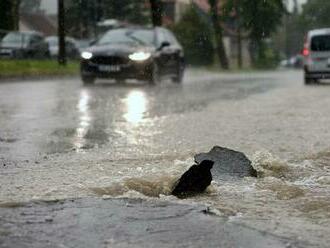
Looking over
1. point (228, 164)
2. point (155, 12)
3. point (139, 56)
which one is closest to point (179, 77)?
point (139, 56)

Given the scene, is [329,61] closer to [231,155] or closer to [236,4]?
[231,155]

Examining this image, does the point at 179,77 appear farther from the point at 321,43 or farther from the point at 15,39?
the point at 15,39

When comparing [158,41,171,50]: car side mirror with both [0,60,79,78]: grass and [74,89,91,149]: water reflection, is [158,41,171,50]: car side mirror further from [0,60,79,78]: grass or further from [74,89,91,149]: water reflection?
[74,89,91,149]: water reflection

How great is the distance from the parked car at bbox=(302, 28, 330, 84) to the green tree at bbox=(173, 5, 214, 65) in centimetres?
3271

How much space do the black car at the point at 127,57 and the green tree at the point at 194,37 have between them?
3527 centimetres

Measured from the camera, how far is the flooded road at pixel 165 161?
4.08 metres

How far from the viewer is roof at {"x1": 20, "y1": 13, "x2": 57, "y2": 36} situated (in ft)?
251

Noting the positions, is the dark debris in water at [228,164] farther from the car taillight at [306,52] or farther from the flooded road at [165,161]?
the car taillight at [306,52]

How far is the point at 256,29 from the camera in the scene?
6072cm

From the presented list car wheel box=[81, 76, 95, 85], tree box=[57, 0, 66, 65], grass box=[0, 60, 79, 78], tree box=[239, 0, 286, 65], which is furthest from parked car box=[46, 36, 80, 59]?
car wheel box=[81, 76, 95, 85]

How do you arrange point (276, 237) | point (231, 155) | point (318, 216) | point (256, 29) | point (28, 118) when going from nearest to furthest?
point (276, 237)
point (318, 216)
point (231, 155)
point (28, 118)
point (256, 29)

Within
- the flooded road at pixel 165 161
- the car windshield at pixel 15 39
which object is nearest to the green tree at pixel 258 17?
the car windshield at pixel 15 39

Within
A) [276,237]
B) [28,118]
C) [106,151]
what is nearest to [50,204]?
[276,237]

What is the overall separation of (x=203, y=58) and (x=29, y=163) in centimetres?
5005
